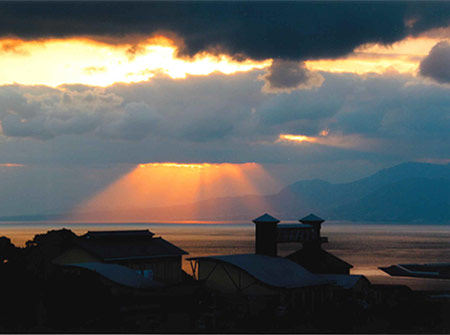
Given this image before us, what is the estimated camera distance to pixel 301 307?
51.4 m

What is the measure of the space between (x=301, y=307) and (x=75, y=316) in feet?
63.8

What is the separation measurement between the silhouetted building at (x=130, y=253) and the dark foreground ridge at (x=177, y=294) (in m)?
0.10

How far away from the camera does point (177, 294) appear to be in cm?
4722

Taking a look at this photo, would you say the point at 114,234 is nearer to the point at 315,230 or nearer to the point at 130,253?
the point at 130,253

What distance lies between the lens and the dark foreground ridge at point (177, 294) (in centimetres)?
4241

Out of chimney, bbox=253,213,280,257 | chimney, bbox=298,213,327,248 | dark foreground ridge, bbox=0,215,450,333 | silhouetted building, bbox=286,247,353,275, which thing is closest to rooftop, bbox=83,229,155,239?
dark foreground ridge, bbox=0,215,450,333

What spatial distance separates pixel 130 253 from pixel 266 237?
536 inches

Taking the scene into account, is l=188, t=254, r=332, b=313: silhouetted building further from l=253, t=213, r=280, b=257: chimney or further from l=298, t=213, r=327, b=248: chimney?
l=298, t=213, r=327, b=248: chimney

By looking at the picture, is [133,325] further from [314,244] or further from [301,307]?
[314,244]

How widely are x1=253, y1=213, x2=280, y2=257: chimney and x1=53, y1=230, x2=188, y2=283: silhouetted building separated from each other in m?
9.02

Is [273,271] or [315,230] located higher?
[315,230]

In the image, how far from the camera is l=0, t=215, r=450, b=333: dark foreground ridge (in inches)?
1670

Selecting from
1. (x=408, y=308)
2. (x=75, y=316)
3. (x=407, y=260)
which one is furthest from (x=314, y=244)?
(x=407, y=260)

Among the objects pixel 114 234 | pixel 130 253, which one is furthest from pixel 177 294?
pixel 114 234
